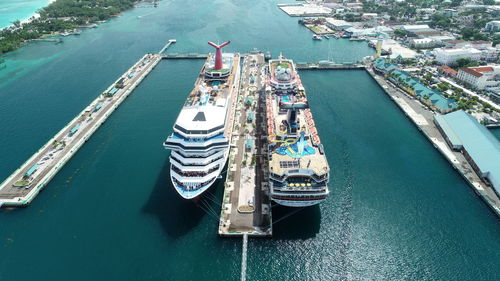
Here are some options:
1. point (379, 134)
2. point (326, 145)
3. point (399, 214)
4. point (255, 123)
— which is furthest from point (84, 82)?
point (399, 214)

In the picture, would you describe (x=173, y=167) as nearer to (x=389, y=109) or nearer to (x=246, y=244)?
(x=246, y=244)

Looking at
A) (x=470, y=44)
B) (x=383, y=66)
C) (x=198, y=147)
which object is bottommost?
(x=198, y=147)

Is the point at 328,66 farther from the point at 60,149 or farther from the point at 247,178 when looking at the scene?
the point at 60,149

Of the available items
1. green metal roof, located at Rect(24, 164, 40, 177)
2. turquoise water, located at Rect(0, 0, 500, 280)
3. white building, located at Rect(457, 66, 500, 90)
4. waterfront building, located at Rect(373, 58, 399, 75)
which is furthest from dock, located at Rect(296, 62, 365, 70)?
green metal roof, located at Rect(24, 164, 40, 177)

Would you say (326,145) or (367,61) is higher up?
(367,61)

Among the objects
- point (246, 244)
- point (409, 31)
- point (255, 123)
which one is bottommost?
point (246, 244)

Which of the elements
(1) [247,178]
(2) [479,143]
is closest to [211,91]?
(1) [247,178]

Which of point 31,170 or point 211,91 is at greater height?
point 211,91
